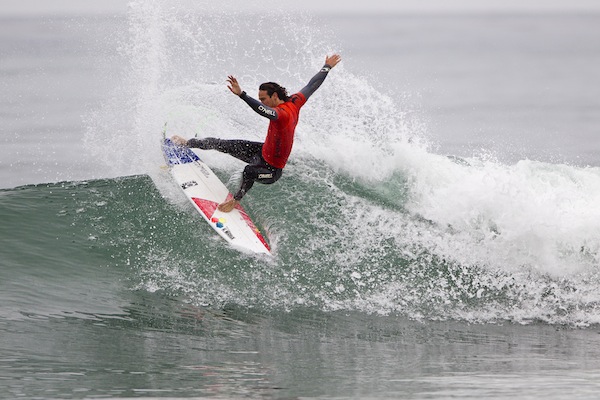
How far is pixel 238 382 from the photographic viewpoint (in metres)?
6.75

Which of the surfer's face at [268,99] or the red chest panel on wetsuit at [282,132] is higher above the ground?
the surfer's face at [268,99]

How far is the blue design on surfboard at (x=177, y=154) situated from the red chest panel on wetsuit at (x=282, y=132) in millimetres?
1496

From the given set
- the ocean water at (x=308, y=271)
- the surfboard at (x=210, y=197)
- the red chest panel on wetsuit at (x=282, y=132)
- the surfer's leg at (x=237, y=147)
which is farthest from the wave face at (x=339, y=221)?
the red chest panel on wetsuit at (x=282, y=132)

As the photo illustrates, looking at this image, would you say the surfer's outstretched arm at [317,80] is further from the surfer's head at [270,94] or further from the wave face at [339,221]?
the wave face at [339,221]

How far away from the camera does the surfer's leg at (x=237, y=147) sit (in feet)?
34.3

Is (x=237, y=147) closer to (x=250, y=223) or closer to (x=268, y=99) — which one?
(x=250, y=223)

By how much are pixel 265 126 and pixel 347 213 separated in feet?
9.61

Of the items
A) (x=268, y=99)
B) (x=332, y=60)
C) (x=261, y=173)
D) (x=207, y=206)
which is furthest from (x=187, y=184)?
(x=332, y=60)

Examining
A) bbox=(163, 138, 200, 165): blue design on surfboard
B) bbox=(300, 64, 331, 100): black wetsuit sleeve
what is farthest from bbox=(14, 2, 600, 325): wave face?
bbox=(300, 64, 331, 100): black wetsuit sleeve

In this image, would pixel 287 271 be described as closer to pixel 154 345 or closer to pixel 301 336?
pixel 301 336

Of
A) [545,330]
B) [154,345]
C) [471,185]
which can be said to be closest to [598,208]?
[471,185]

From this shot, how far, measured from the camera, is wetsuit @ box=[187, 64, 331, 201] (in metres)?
9.72

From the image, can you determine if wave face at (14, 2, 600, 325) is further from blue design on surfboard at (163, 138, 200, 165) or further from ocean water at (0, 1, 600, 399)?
blue design on surfboard at (163, 138, 200, 165)

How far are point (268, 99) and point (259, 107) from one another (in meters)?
0.39
